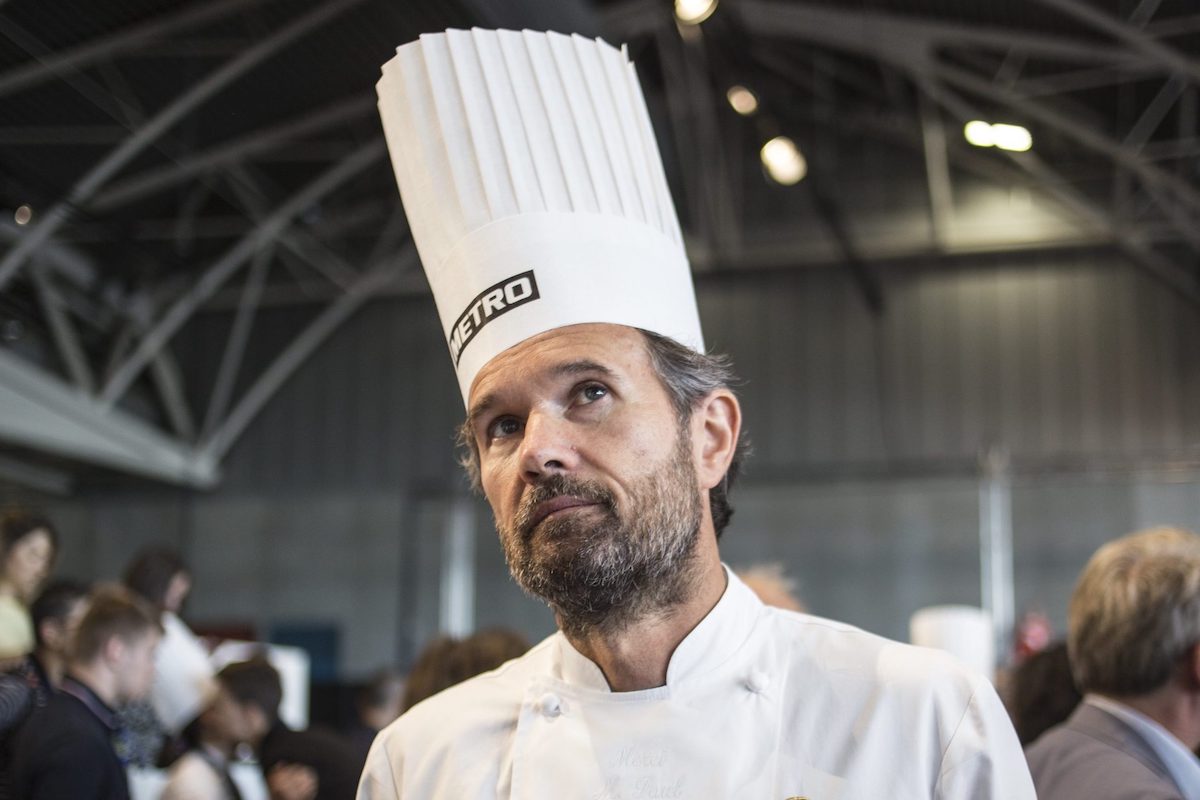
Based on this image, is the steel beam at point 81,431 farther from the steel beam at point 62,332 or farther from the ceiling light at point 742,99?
the ceiling light at point 742,99

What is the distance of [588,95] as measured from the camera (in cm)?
206

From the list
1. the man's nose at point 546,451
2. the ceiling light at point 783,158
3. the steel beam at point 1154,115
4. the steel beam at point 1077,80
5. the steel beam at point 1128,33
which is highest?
the steel beam at point 1077,80

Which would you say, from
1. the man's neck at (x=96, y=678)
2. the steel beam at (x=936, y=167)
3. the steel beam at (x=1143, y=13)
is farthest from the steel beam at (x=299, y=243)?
the man's neck at (x=96, y=678)

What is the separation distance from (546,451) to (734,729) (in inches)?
17.0

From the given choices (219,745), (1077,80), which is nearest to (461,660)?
(219,745)

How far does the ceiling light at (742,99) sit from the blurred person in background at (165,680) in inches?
292

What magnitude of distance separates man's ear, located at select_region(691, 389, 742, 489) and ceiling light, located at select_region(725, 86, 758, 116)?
9732mm

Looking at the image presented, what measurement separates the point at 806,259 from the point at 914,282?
4.34ft

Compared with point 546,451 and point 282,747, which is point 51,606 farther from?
point 546,451

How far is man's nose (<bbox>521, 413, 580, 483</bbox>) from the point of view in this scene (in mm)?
1726

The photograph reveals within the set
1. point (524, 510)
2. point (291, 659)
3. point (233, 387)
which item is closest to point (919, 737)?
point (524, 510)

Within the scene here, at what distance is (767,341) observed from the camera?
54.6ft

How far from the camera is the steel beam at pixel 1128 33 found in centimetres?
1071

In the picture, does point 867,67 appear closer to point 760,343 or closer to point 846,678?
point 760,343
